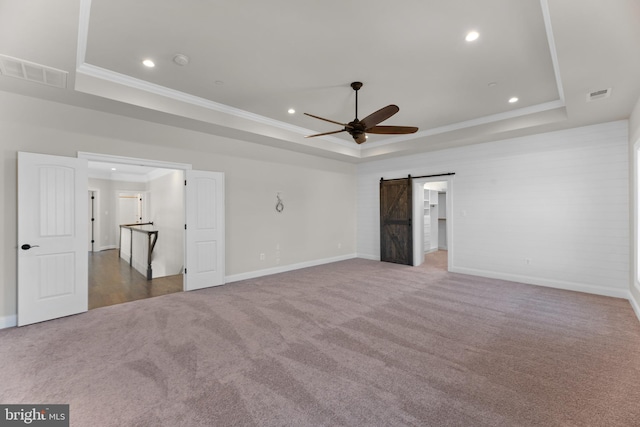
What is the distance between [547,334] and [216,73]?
194 inches

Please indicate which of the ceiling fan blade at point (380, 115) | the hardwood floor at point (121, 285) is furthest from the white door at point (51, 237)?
the ceiling fan blade at point (380, 115)

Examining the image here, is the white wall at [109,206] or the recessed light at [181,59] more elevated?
the recessed light at [181,59]

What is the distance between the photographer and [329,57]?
309 centimetres

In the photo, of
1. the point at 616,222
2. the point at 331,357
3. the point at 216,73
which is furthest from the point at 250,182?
the point at 616,222

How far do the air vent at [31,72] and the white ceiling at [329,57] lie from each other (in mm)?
85

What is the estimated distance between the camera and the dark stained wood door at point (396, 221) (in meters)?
6.77

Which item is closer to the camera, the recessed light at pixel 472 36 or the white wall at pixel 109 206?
the recessed light at pixel 472 36

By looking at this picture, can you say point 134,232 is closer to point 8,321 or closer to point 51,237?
point 51,237

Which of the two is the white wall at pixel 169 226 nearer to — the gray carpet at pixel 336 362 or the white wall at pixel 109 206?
the gray carpet at pixel 336 362

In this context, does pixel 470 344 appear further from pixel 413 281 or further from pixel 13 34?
pixel 13 34

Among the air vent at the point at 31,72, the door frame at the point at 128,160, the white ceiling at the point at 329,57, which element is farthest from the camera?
the door frame at the point at 128,160

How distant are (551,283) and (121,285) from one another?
7867 millimetres

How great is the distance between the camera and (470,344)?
110 inches

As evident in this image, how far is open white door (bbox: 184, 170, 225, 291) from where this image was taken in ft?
15.4
